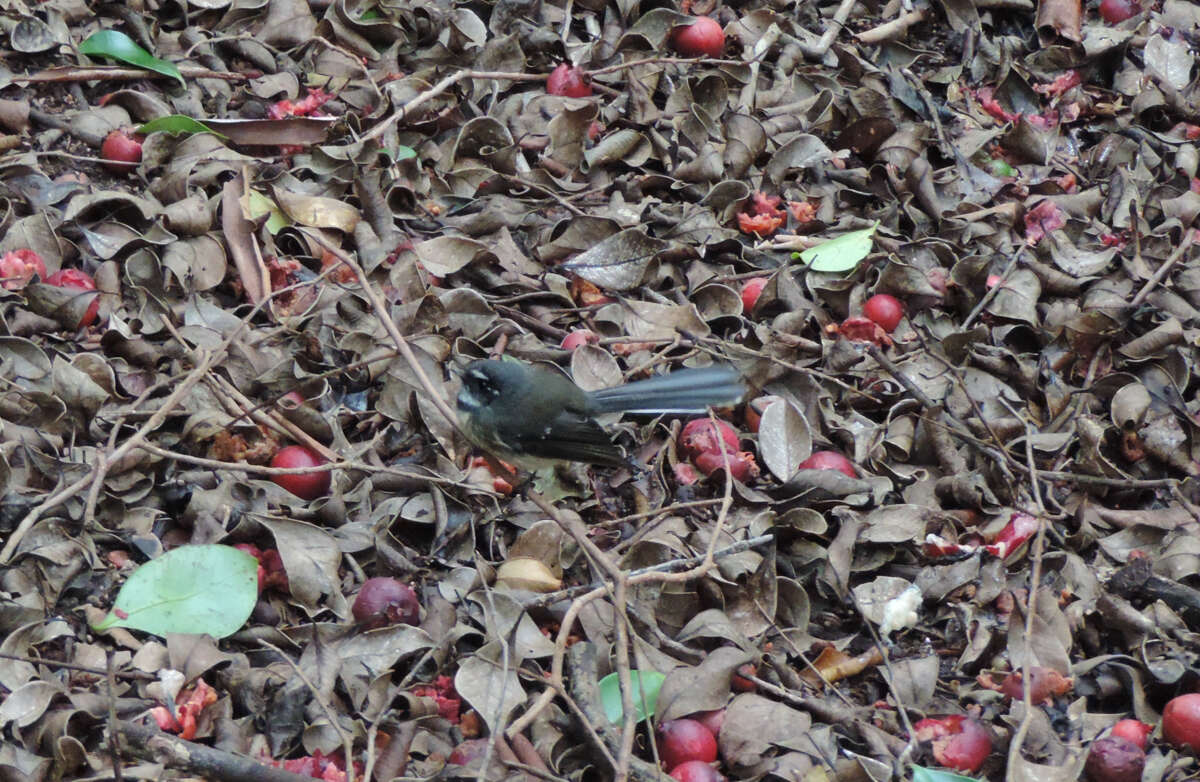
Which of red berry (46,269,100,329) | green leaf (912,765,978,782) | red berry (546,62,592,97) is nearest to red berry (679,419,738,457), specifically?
green leaf (912,765,978,782)

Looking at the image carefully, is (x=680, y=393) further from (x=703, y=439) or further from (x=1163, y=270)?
(x=1163, y=270)

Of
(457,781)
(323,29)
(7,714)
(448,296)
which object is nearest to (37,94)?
(323,29)

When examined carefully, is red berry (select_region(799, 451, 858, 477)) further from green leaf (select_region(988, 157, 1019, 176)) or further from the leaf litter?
green leaf (select_region(988, 157, 1019, 176))

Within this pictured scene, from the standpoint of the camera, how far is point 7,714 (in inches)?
113

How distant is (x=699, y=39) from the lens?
534cm

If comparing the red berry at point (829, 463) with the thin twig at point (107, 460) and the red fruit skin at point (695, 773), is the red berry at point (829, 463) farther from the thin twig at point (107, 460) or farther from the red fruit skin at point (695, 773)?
the thin twig at point (107, 460)

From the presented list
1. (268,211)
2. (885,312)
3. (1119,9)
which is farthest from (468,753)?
(1119,9)

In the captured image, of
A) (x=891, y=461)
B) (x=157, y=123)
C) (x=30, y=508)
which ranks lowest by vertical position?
(x=891, y=461)

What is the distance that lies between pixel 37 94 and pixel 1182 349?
4.42 meters

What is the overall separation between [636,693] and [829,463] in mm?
1162

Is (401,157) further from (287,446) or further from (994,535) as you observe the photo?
(994,535)

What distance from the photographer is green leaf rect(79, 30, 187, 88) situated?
15.2 ft

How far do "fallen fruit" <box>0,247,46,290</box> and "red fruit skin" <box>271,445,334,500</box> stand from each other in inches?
41.1

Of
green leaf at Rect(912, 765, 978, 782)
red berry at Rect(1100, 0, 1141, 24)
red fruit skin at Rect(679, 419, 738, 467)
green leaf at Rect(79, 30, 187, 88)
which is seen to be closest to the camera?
green leaf at Rect(912, 765, 978, 782)
